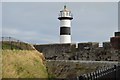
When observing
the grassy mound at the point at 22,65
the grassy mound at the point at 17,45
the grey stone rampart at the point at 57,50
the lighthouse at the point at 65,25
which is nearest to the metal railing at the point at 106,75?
the grassy mound at the point at 22,65

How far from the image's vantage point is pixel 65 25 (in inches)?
920

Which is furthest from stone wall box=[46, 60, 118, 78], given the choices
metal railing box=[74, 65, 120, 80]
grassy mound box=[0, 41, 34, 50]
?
metal railing box=[74, 65, 120, 80]

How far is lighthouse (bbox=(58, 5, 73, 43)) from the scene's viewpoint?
2266cm

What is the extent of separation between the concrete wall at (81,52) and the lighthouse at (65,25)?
2.25 meters

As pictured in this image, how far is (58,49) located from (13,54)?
412cm

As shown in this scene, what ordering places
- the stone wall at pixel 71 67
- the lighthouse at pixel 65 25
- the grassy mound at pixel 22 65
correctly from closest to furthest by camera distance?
1. the grassy mound at pixel 22 65
2. the stone wall at pixel 71 67
3. the lighthouse at pixel 65 25

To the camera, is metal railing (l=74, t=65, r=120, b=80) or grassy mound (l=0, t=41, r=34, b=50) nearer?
metal railing (l=74, t=65, r=120, b=80)

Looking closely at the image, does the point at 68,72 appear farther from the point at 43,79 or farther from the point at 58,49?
the point at 58,49

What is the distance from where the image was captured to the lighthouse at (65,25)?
22.7 metres

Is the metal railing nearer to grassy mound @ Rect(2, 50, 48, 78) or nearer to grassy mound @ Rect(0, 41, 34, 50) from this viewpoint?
grassy mound @ Rect(2, 50, 48, 78)

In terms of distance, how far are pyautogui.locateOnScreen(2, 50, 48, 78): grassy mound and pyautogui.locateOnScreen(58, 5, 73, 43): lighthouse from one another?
538 centimetres

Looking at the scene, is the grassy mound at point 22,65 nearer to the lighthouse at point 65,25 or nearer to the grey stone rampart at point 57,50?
the grey stone rampart at point 57,50

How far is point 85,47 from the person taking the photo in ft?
59.3

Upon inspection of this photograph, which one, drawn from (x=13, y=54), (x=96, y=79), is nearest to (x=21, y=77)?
(x=13, y=54)
